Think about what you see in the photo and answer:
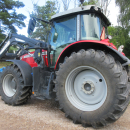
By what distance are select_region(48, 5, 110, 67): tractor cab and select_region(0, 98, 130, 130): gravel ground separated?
4.14 feet

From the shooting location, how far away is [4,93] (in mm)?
4125

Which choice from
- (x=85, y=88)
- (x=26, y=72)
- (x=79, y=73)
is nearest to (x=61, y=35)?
(x=79, y=73)

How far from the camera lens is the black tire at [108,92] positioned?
2.34 metres

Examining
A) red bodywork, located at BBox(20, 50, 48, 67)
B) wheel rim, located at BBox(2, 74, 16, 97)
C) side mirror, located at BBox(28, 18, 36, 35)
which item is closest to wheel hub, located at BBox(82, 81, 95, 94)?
red bodywork, located at BBox(20, 50, 48, 67)

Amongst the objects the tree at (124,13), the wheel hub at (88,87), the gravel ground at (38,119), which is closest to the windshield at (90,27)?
the wheel hub at (88,87)

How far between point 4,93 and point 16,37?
1869 mm

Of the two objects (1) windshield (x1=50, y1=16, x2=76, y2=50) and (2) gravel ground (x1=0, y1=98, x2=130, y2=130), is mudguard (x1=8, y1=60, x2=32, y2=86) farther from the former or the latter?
(1) windshield (x1=50, y1=16, x2=76, y2=50)

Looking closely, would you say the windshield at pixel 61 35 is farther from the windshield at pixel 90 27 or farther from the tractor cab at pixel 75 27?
the windshield at pixel 90 27

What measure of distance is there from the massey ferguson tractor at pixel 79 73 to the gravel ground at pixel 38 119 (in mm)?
207

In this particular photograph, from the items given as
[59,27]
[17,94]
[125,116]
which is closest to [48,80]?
[17,94]

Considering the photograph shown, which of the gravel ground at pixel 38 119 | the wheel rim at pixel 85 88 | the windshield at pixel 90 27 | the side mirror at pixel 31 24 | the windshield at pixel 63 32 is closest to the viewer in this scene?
the gravel ground at pixel 38 119

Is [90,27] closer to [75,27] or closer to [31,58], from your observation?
[75,27]

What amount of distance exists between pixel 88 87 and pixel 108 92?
54 centimetres

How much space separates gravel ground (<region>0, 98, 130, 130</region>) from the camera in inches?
102
